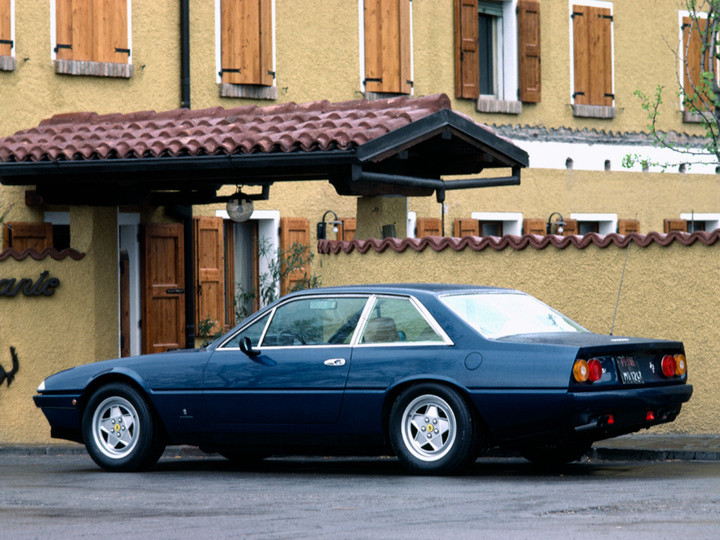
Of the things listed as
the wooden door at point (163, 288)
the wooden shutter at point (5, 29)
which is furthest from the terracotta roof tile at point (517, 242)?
the wooden shutter at point (5, 29)

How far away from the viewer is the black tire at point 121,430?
36.2 ft

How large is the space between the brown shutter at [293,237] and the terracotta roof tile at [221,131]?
11.4ft

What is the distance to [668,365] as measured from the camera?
33.8 ft

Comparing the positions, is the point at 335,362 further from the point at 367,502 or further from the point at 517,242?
the point at 517,242

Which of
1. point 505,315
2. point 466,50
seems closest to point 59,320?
point 505,315

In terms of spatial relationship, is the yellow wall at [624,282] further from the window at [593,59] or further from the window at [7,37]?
the window at [593,59]

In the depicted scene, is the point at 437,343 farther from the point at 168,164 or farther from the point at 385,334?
the point at 168,164

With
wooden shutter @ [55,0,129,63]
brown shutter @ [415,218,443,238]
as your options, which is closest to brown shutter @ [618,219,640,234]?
brown shutter @ [415,218,443,238]

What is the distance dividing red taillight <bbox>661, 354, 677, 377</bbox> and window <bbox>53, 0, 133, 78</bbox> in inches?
382

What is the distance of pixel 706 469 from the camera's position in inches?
408

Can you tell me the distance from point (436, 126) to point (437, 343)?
452 centimetres

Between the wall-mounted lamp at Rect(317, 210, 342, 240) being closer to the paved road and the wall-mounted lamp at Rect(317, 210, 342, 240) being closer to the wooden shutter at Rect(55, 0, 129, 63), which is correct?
the wooden shutter at Rect(55, 0, 129, 63)

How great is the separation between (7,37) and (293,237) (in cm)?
460

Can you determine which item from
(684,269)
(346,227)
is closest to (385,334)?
(684,269)
